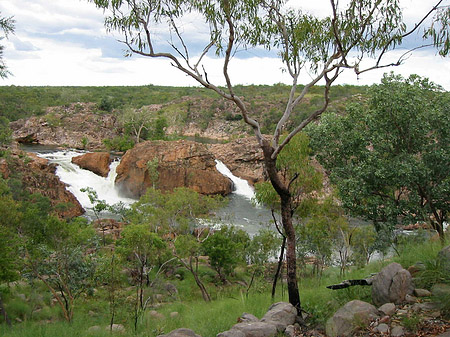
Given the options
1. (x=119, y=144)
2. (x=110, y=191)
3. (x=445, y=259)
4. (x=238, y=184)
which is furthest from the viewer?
(x=119, y=144)

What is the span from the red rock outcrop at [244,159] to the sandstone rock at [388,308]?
32089 mm

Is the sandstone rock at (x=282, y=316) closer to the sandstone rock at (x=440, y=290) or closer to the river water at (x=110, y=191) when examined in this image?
the sandstone rock at (x=440, y=290)

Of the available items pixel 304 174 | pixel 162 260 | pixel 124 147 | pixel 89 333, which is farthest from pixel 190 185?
pixel 89 333

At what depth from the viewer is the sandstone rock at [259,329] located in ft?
19.0

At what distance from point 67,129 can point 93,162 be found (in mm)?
22122

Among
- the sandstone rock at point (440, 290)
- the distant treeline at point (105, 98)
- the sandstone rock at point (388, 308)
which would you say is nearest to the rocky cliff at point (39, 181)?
the distant treeline at point (105, 98)

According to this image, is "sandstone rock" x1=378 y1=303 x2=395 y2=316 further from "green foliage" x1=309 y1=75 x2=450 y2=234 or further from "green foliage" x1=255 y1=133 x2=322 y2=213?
"green foliage" x1=309 y1=75 x2=450 y2=234

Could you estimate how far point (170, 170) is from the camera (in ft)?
113

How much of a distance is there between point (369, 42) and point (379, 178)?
5009 mm

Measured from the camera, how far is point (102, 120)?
56438 millimetres

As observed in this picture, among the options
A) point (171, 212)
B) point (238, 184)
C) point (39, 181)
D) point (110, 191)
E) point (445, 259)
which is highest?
point (445, 259)

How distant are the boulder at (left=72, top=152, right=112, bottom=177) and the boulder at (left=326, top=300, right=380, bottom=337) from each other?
30018 mm

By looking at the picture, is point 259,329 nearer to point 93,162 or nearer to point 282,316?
point 282,316

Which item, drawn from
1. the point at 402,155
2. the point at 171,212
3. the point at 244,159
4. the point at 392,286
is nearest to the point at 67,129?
the point at 244,159
